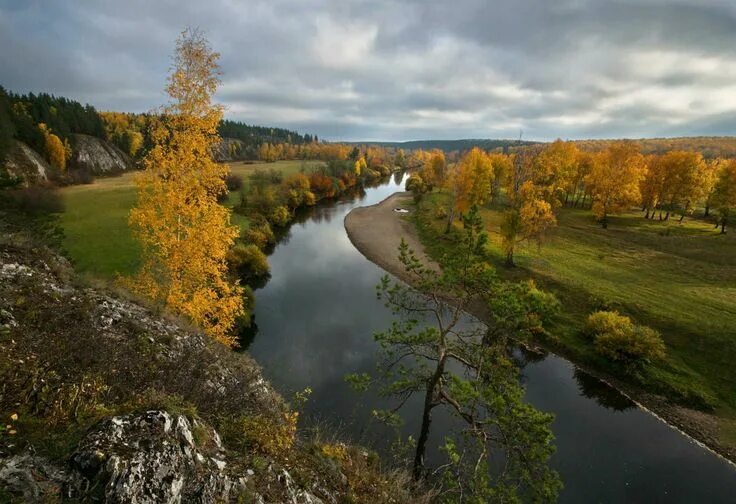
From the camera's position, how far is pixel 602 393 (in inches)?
878

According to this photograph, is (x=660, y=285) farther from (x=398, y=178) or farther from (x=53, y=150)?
(x=398, y=178)

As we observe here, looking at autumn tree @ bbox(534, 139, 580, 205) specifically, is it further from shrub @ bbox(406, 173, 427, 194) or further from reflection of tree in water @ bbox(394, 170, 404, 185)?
reflection of tree in water @ bbox(394, 170, 404, 185)

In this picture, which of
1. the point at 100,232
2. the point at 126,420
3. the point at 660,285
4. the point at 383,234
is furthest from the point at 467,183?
the point at 126,420

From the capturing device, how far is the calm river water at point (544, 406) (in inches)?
643

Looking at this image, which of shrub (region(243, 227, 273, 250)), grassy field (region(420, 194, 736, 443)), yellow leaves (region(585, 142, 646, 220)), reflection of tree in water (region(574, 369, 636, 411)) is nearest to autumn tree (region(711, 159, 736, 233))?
grassy field (region(420, 194, 736, 443))

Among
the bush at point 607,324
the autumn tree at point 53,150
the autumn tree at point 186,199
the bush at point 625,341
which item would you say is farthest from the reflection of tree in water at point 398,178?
the autumn tree at point 186,199

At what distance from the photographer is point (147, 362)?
8570 mm

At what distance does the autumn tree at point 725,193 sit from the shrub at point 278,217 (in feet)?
212

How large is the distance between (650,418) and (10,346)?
28.0m

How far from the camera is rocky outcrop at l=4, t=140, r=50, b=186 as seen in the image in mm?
52969

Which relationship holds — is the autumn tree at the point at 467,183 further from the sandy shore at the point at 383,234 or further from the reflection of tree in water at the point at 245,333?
the reflection of tree in water at the point at 245,333

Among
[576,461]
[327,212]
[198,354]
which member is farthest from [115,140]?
[576,461]

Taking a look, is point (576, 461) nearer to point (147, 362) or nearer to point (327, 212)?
point (147, 362)

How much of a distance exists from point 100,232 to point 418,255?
36967 millimetres
